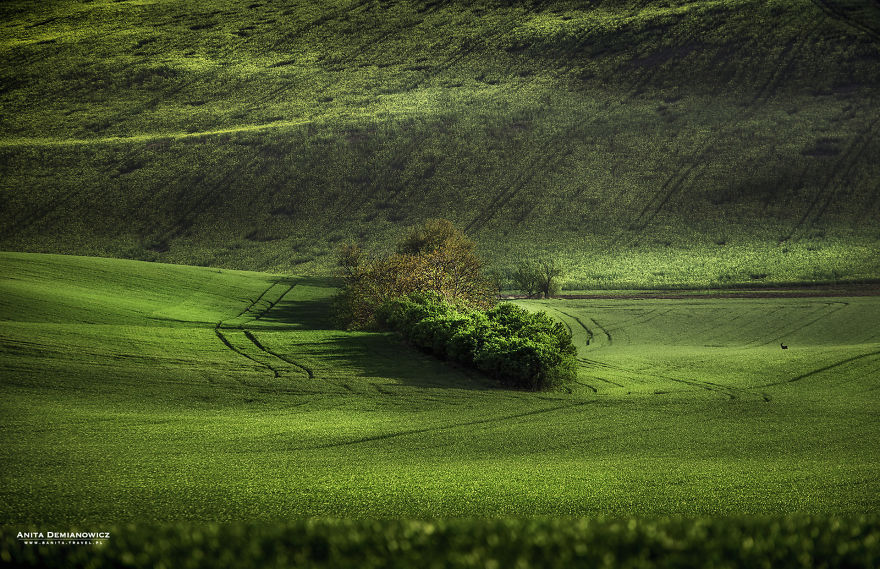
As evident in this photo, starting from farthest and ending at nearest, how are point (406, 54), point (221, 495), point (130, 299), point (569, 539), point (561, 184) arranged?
point (406, 54)
point (561, 184)
point (130, 299)
point (221, 495)
point (569, 539)

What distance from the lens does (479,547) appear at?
468 centimetres

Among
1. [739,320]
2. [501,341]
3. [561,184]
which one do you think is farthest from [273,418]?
[561,184]

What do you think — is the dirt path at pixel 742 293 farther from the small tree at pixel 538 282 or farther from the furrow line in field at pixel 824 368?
the furrow line in field at pixel 824 368

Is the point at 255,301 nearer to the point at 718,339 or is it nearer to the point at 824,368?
the point at 718,339

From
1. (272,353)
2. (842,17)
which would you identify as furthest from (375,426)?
(842,17)

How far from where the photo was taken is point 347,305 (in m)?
36.8

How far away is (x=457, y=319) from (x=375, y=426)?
10991 mm

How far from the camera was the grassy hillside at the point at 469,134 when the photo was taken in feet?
283

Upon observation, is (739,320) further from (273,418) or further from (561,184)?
(561,184)

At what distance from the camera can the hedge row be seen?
2322 centimetres

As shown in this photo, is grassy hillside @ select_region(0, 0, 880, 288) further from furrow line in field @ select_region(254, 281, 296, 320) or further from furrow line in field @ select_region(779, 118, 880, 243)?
furrow line in field @ select_region(254, 281, 296, 320)

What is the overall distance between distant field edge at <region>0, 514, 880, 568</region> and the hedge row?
18.0 m

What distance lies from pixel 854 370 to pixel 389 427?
18.1 meters

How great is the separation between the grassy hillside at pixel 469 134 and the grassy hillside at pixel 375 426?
4143 cm
